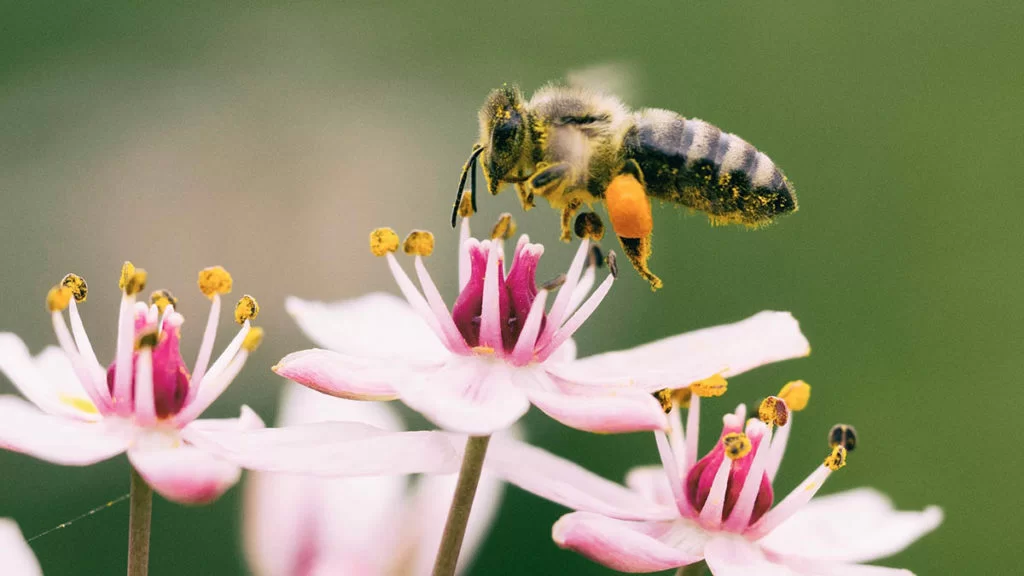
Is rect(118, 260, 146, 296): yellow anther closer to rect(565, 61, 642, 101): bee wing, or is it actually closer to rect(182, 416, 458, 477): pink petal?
rect(182, 416, 458, 477): pink petal

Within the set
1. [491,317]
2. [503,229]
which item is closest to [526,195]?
[503,229]

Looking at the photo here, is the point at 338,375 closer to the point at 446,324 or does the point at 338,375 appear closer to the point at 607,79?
the point at 446,324

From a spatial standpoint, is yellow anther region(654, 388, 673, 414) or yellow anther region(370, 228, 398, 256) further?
yellow anther region(370, 228, 398, 256)

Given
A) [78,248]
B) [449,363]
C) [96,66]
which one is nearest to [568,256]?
[78,248]

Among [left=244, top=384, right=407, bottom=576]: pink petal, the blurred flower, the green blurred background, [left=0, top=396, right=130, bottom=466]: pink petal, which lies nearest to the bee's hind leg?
[left=244, top=384, right=407, bottom=576]: pink petal

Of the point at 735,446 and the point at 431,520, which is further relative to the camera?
the point at 431,520

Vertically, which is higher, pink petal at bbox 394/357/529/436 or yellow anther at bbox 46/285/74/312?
pink petal at bbox 394/357/529/436
